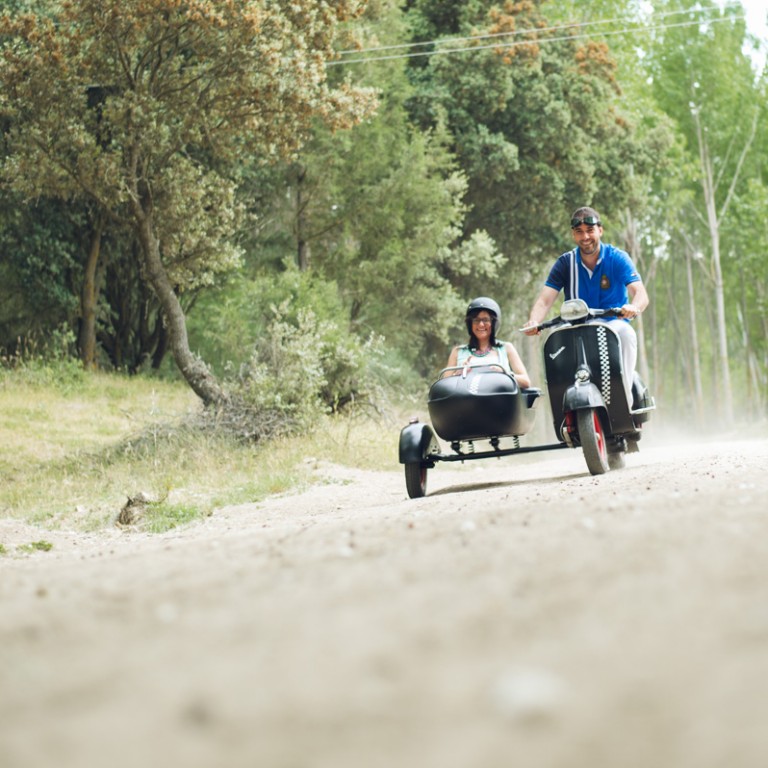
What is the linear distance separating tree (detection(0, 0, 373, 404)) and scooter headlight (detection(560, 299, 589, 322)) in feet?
A: 29.7

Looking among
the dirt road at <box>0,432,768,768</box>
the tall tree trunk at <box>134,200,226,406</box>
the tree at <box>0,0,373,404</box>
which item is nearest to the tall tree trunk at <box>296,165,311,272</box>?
the tree at <box>0,0,373,404</box>

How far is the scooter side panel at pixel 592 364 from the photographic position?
946 centimetres

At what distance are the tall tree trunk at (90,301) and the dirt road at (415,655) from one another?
2371cm

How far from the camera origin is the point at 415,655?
2.63 metres

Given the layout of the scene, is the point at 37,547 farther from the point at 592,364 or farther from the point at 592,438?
the point at 592,364

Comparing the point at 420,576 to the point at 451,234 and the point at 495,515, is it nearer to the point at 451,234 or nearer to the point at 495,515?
the point at 495,515

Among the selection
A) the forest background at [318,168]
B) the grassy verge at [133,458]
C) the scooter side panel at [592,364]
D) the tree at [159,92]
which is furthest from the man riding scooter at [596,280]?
the tree at [159,92]

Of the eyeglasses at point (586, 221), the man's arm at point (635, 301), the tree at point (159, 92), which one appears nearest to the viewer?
the man's arm at point (635, 301)

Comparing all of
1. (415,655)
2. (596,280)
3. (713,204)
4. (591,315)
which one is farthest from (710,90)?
(415,655)

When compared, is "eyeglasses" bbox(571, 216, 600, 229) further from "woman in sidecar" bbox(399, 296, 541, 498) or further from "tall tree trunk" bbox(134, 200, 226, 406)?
"tall tree trunk" bbox(134, 200, 226, 406)

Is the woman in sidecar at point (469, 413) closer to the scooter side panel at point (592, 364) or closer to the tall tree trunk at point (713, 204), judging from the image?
the scooter side panel at point (592, 364)

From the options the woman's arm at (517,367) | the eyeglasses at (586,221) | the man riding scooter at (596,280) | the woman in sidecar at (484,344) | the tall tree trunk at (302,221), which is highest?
the tall tree trunk at (302,221)

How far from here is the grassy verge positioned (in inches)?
471

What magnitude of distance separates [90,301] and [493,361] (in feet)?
64.1
